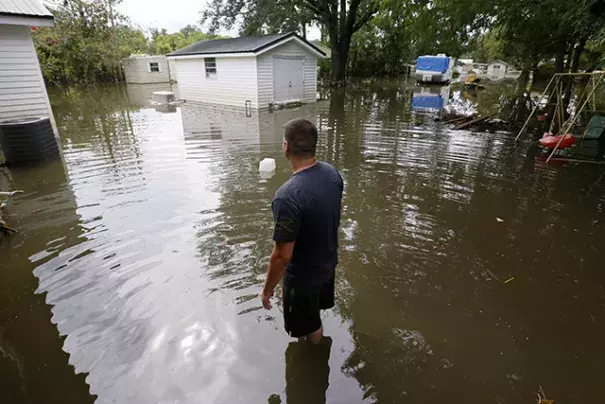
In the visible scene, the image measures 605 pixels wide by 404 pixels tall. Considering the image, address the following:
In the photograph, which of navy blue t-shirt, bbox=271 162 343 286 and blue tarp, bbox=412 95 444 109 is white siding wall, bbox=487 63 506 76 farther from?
navy blue t-shirt, bbox=271 162 343 286

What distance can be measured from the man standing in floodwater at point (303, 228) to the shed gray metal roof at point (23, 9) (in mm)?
8777

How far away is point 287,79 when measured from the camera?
1664cm

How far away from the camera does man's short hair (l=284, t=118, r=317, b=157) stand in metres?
2.00

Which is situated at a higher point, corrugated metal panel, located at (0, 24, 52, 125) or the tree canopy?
the tree canopy

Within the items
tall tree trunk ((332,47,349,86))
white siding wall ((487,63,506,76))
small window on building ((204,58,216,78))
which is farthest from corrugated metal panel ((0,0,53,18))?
white siding wall ((487,63,506,76))

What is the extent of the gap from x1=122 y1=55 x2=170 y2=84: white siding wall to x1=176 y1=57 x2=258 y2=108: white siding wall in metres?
10.7

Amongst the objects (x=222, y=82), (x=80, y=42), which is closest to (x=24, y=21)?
(x=222, y=82)

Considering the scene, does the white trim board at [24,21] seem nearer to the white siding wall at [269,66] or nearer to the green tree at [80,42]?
the white siding wall at [269,66]

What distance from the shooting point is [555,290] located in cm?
349

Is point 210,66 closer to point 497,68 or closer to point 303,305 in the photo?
point 303,305

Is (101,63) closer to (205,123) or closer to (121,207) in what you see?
(205,123)

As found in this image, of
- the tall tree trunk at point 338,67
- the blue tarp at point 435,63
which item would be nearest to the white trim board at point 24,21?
the tall tree trunk at point 338,67

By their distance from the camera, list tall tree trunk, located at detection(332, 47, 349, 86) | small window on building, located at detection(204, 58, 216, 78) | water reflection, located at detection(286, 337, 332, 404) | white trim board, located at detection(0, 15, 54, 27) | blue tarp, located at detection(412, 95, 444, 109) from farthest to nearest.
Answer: tall tree trunk, located at detection(332, 47, 349, 86)
small window on building, located at detection(204, 58, 216, 78)
blue tarp, located at detection(412, 95, 444, 109)
white trim board, located at detection(0, 15, 54, 27)
water reflection, located at detection(286, 337, 332, 404)

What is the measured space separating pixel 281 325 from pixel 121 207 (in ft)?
11.6
